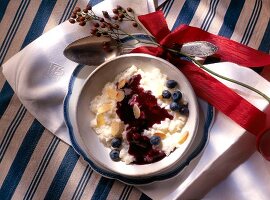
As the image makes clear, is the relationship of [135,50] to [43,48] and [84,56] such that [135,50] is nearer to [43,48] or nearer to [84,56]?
[84,56]

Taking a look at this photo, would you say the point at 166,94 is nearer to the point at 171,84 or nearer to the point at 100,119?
the point at 171,84

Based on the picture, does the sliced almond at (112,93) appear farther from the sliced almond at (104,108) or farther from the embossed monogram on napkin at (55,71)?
the embossed monogram on napkin at (55,71)

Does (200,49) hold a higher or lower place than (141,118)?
higher

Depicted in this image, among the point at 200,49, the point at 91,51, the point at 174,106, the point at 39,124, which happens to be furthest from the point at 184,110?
the point at 39,124

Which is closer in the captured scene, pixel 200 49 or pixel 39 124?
pixel 200 49

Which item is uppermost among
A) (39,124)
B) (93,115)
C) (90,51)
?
(90,51)

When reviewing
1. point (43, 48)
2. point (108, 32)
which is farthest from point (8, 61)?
point (108, 32)
